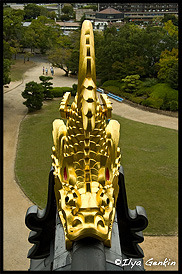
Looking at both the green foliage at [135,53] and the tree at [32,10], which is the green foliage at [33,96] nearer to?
the green foliage at [135,53]

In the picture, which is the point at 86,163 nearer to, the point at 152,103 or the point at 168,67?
the point at 152,103

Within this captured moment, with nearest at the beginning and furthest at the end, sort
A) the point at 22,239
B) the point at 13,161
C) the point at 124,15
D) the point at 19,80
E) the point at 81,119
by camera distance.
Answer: the point at 81,119, the point at 22,239, the point at 13,161, the point at 19,80, the point at 124,15

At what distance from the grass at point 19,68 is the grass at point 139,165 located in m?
9.27

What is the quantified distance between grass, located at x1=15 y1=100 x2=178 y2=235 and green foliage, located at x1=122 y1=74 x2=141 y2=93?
5.52 meters

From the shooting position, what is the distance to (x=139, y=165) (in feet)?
42.2

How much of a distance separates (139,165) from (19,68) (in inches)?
826

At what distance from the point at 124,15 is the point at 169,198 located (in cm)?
5709

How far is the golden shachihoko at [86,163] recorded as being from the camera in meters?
4.58

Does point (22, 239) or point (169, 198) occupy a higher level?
point (169, 198)

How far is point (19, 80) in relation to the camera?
25.7 meters

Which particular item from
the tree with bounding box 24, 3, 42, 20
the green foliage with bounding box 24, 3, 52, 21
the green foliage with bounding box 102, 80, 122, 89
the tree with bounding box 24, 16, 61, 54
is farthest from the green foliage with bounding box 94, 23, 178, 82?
the tree with bounding box 24, 3, 42, 20

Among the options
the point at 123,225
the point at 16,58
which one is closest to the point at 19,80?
the point at 16,58

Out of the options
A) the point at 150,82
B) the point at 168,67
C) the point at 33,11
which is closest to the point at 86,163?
the point at 150,82

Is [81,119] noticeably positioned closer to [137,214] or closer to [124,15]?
[137,214]
